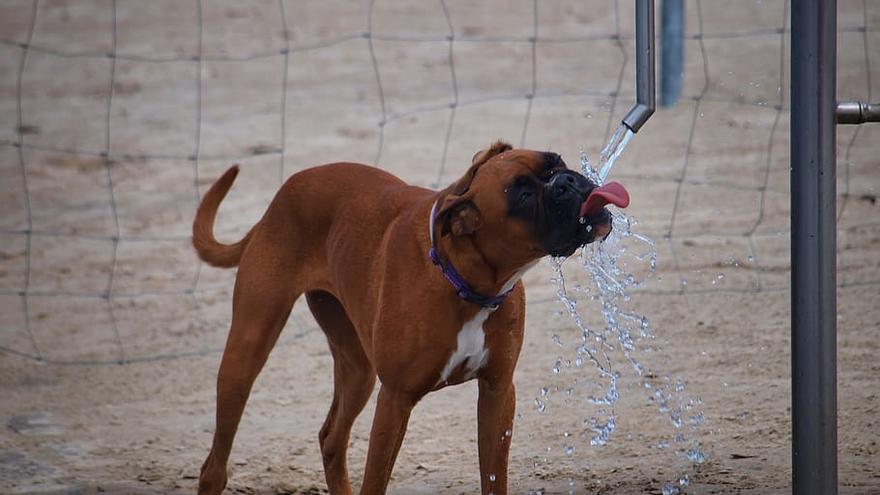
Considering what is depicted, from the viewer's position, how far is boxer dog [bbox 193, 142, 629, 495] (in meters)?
3.21

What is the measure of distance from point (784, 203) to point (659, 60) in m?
2.06

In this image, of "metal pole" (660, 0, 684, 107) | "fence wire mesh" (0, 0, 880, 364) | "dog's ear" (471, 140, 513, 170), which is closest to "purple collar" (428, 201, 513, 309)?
"dog's ear" (471, 140, 513, 170)

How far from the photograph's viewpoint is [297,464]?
184 inches

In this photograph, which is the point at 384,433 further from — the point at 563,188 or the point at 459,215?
the point at 563,188

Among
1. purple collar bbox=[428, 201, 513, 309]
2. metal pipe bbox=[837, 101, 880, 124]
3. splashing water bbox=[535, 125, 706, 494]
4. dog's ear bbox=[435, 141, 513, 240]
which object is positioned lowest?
splashing water bbox=[535, 125, 706, 494]

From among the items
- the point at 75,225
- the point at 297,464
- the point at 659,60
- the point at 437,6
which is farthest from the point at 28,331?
the point at 437,6

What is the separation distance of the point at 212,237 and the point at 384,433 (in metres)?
1.15

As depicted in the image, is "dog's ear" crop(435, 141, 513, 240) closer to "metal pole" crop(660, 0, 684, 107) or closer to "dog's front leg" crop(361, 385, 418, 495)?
"dog's front leg" crop(361, 385, 418, 495)

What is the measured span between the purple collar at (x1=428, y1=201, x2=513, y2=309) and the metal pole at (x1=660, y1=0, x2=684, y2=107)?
5.30 metres

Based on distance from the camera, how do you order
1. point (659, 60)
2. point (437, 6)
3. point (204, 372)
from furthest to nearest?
Result: point (437, 6)
point (659, 60)
point (204, 372)

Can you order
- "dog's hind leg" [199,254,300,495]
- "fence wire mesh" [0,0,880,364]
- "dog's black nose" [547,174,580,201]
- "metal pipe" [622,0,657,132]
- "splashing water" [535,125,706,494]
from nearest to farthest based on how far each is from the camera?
"dog's black nose" [547,174,580,201] → "metal pipe" [622,0,657,132] → "splashing water" [535,125,706,494] → "dog's hind leg" [199,254,300,495] → "fence wire mesh" [0,0,880,364]

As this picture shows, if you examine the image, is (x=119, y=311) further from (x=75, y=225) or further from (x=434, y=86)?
(x=434, y=86)

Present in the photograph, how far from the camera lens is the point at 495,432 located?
3.56 m

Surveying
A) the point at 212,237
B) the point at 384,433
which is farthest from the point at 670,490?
the point at 212,237
